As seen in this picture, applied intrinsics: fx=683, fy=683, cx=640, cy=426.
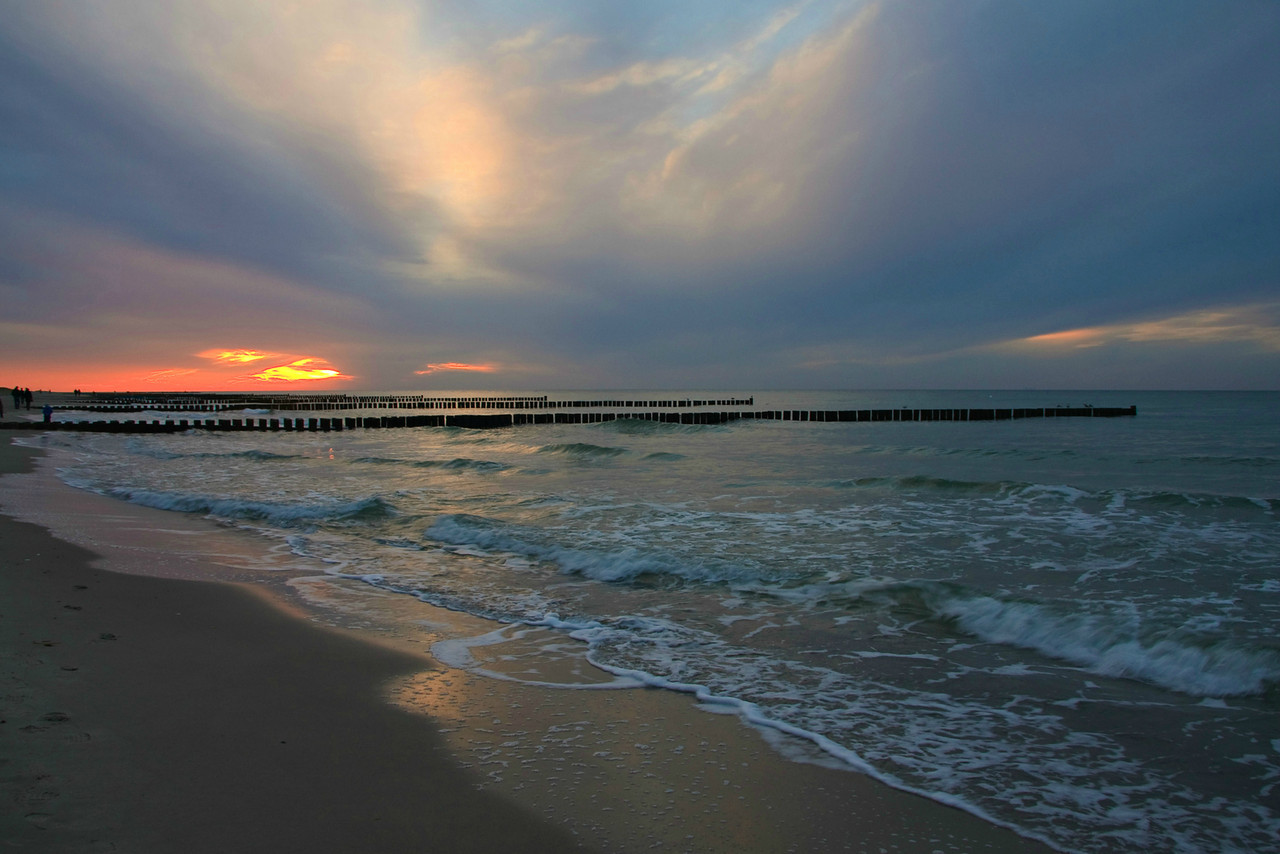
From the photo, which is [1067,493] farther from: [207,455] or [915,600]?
[207,455]

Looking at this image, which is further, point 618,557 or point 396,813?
point 618,557

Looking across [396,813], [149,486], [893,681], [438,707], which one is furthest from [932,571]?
[149,486]

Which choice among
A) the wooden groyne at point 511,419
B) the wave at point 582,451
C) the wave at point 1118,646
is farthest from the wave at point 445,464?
the wooden groyne at point 511,419

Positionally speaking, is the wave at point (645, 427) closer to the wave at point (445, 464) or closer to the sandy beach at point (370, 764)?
the wave at point (445, 464)

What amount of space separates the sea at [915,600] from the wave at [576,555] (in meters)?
0.05

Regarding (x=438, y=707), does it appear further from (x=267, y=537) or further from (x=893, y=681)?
(x=267, y=537)

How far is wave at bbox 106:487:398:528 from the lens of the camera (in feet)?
36.3

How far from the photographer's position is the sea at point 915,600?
3.38m

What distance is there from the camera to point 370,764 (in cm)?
319

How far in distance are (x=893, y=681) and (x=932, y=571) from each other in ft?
11.2

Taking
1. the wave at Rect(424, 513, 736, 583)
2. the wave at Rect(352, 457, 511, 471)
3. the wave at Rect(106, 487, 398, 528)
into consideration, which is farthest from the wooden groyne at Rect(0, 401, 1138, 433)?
the wave at Rect(424, 513, 736, 583)

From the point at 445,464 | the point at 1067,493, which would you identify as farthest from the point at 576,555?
the point at 445,464

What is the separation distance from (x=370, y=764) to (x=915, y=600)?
499 cm

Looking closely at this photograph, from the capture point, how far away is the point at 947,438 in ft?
106
